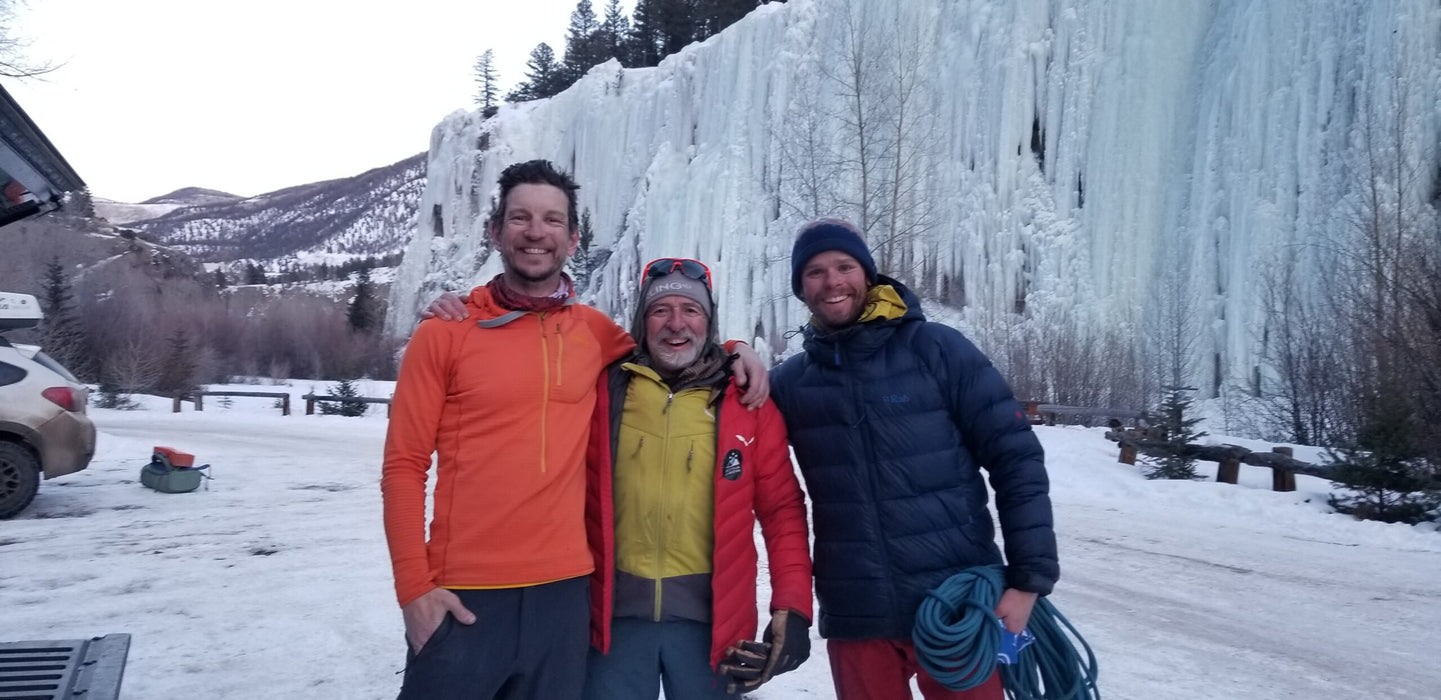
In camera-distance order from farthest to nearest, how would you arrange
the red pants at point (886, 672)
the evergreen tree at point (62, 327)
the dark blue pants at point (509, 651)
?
1. the evergreen tree at point (62, 327)
2. the red pants at point (886, 672)
3. the dark blue pants at point (509, 651)

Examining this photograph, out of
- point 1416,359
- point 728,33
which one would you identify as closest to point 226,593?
point 1416,359

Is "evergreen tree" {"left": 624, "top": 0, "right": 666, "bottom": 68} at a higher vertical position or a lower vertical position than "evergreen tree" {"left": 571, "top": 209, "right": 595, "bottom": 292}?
higher

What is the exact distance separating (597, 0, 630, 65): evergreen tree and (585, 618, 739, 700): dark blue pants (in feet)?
145

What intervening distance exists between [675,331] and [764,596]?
127 inches

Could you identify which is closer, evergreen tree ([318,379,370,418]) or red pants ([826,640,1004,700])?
red pants ([826,640,1004,700])

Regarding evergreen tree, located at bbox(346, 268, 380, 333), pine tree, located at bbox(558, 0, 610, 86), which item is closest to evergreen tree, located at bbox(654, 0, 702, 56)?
pine tree, located at bbox(558, 0, 610, 86)

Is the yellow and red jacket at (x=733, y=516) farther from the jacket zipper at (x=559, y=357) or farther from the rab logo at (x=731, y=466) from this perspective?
the jacket zipper at (x=559, y=357)

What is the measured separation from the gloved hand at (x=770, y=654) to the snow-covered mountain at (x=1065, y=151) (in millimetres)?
15891

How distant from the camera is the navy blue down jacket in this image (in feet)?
7.39

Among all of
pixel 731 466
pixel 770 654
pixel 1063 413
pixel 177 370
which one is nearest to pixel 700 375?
pixel 731 466

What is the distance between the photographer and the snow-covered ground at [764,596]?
4.01 m

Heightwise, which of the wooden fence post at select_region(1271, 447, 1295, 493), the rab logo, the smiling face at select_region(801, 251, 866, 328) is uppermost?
the smiling face at select_region(801, 251, 866, 328)

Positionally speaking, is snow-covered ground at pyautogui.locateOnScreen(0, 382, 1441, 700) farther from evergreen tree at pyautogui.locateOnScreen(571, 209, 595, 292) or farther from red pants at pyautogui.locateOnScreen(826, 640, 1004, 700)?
evergreen tree at pyautogui.locateOnScreen(571, 209, 595, 292)

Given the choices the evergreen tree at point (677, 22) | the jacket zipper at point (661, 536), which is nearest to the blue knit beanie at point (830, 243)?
the jacket zipper at point (661, 536)
